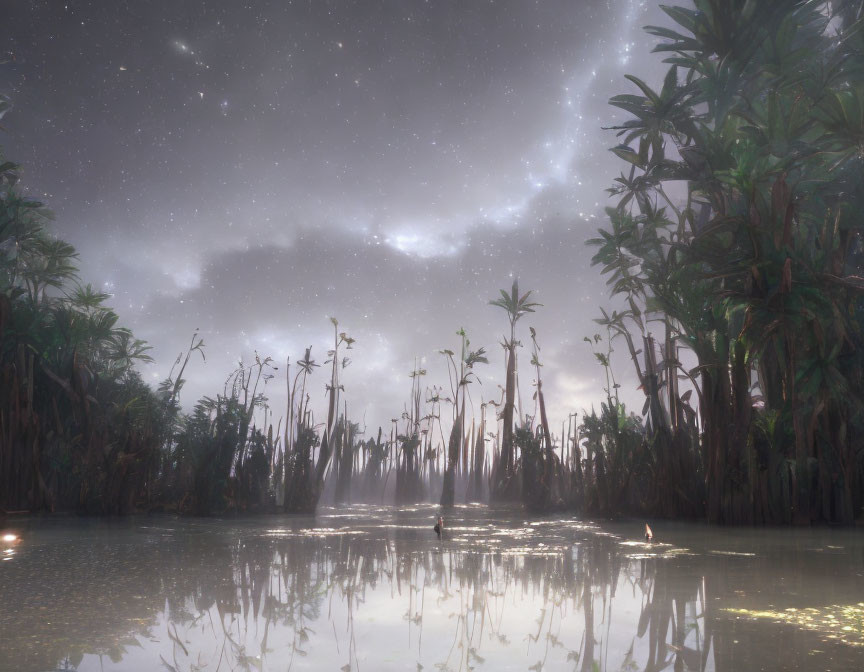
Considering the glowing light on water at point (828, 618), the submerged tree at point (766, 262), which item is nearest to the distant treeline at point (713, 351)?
the submerged tree at point (766, 262)

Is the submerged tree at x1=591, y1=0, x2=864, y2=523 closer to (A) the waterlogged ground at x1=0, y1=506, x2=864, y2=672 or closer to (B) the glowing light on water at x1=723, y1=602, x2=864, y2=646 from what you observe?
(A) the waterlogged ground at x1=0, y1=506, x2=864, y2=672

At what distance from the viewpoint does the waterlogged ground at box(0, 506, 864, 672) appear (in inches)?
109

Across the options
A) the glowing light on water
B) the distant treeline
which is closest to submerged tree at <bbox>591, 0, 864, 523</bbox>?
the distant treeline

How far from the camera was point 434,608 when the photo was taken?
3.91 m

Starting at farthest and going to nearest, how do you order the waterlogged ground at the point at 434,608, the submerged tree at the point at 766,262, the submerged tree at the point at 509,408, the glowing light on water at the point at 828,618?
the submerged tree at the point at 509,408
the submerged tree at the point at 766,262
the glowing light on water at the point at 828,618
the waterlogged ground at the point at 434,608

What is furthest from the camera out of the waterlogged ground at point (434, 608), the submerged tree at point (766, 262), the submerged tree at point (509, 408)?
the submerged tree at point (509, 408)

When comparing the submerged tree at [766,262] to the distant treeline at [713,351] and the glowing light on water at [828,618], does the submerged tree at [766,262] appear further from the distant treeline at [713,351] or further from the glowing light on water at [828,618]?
the glowing light on water at [828,618]

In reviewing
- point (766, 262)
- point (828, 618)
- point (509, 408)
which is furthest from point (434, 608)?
point (509, 408)

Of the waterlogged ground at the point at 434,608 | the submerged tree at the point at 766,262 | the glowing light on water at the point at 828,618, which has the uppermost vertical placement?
the submerged tree at the point at 766,262

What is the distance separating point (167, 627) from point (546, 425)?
21.1 meters

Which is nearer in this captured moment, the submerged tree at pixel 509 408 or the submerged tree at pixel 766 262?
the submerged tree at pixel 766 262

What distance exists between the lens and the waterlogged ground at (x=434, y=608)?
2.78m

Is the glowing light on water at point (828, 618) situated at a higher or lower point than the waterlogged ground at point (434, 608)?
higher

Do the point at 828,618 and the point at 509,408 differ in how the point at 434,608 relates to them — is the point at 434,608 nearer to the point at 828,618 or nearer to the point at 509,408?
the point at 828,618
